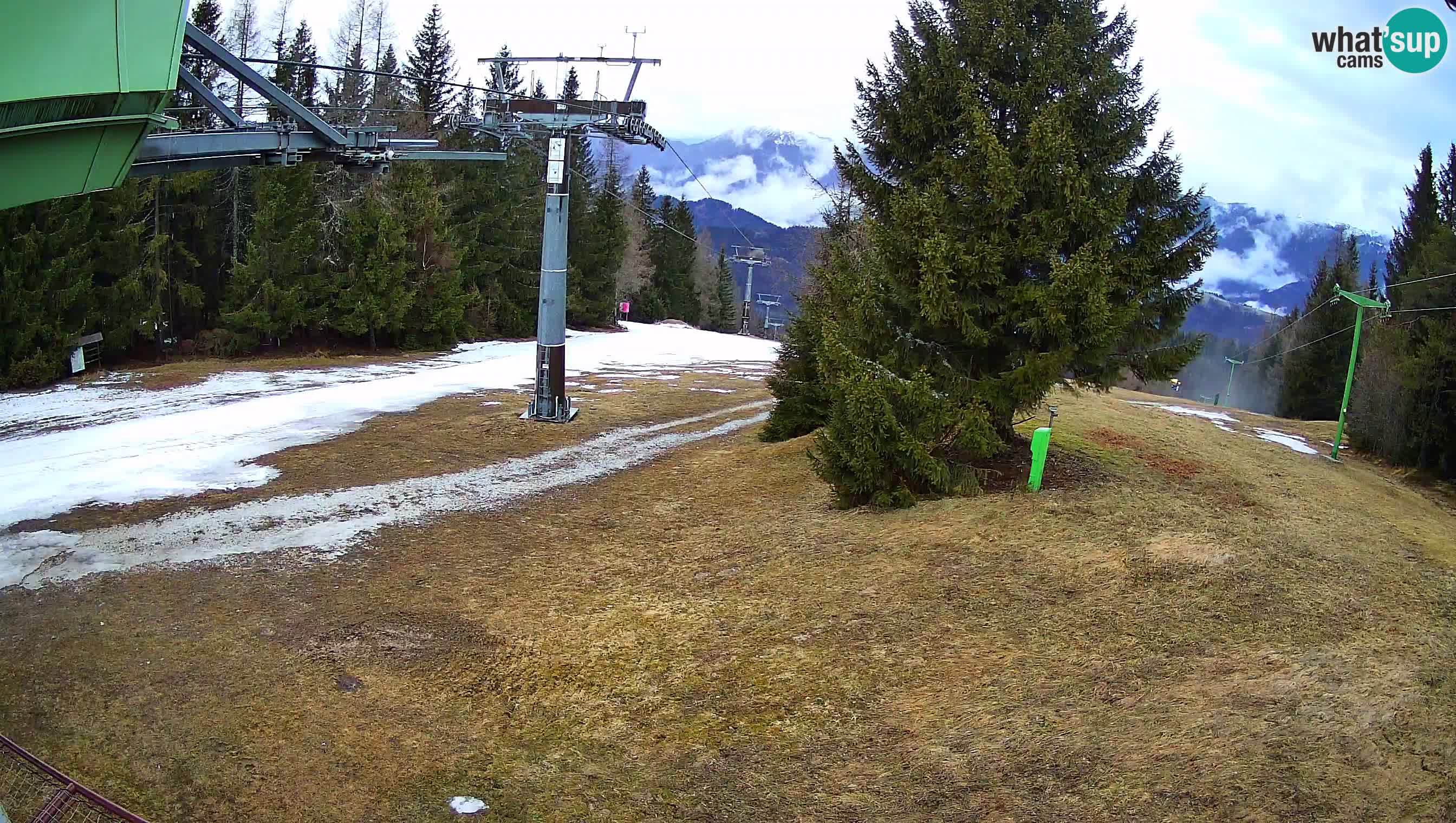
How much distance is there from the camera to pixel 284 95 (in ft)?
32.1

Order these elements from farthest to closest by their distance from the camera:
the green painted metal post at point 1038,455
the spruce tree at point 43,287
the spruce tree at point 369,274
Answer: the spruce tree at point 369,274 < the spruce tree at point 43,287 < the green painted metal post at point 1038,455

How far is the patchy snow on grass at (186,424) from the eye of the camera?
40.2ft

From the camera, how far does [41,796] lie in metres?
5.48

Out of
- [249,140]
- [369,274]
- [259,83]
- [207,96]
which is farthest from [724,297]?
[207,96]

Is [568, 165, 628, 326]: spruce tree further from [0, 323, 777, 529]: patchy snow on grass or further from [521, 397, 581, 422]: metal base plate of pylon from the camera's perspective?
[521, 397, 581, 422]: metal base plate of pylon

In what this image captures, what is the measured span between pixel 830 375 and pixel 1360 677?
628cm

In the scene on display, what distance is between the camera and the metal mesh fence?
14.8ft

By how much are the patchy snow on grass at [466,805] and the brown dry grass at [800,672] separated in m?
0.13

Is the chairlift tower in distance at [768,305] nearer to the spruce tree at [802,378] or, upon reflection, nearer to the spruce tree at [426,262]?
the spruce tree at [426,262]

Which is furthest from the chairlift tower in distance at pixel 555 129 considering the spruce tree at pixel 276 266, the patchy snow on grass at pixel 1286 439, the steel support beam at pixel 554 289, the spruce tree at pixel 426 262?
the patchy snow on grass at pixel 1286 439

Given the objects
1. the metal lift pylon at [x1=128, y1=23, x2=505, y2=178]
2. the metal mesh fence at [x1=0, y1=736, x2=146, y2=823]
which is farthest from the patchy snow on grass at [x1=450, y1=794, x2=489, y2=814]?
the metal lift pylon at [x1=128, y1=23, x2=505, y2=178]

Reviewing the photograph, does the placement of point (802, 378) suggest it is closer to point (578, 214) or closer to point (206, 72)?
point (206, 72)

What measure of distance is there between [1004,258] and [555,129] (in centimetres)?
1050

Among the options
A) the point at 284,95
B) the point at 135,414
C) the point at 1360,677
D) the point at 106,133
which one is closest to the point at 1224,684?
the point at 1360,677
